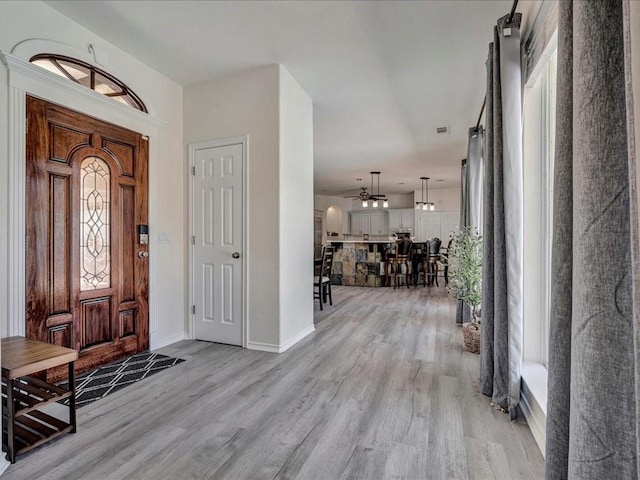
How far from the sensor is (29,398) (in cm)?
198

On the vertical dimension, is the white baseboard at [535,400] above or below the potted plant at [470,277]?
below

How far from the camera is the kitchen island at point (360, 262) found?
798cm

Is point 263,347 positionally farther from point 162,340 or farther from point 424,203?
point 424,203

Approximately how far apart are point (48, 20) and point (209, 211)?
1988 millimetres

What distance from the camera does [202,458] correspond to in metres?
1.73

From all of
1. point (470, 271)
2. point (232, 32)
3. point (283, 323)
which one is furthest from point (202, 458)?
point (232, 32)

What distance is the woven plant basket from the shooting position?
3295 millimetres

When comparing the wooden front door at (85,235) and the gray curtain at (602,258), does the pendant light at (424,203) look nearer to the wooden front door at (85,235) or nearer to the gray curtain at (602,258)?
the wooden front door at (85,235)

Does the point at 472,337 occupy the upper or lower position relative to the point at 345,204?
lower

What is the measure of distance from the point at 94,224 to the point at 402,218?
10.3 meters

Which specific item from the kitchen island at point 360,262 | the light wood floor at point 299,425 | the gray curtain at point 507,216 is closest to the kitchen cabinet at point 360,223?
the kitchen island at point 360,262

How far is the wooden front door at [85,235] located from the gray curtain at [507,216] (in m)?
3.18

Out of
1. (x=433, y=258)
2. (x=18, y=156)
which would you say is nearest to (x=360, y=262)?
(x=433, y=258)

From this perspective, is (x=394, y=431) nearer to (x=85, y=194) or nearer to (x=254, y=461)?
(x=254, y=461)
